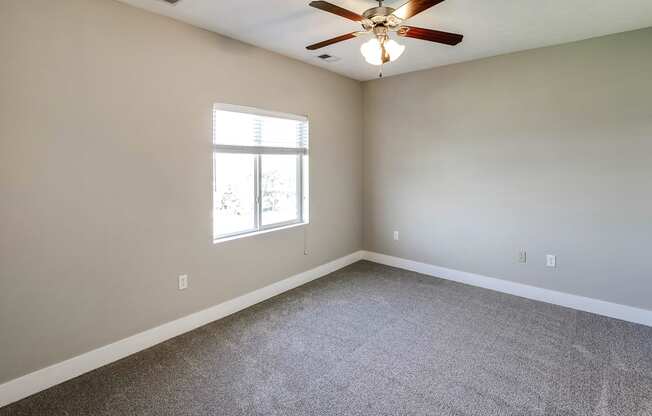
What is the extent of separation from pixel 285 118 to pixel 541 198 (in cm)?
269

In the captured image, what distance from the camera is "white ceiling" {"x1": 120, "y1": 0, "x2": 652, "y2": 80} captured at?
2.46 meters

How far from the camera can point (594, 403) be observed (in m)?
2.06

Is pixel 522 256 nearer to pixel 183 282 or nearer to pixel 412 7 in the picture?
pixel 412 7

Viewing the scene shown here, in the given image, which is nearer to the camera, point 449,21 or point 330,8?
point 330,8

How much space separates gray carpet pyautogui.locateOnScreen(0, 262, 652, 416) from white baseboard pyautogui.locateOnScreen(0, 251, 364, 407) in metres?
0.07

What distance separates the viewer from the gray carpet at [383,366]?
2.04m

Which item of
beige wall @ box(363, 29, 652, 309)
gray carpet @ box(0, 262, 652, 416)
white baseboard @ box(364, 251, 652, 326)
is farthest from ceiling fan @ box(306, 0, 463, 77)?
white baseboard @ box(364, 251, 652, 326)

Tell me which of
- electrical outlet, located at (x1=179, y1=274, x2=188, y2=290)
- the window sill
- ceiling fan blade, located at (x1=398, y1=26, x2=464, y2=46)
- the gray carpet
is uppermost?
ceiling fan blade, located at (x1=398, y1=26, x2=464, y2=46)

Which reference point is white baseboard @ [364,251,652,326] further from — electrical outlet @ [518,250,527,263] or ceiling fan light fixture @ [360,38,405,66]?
ceiling fan light fixture @ [360,38,405,66]

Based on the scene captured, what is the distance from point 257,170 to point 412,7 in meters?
2.10

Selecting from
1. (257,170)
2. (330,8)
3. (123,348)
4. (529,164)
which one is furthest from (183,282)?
(529,164)

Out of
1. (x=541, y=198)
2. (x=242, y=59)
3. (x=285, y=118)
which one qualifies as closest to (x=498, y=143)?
(x=541, y=198)

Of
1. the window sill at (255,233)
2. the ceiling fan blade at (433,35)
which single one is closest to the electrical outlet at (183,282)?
the window sill at (255,233)

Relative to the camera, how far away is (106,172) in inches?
95.2
